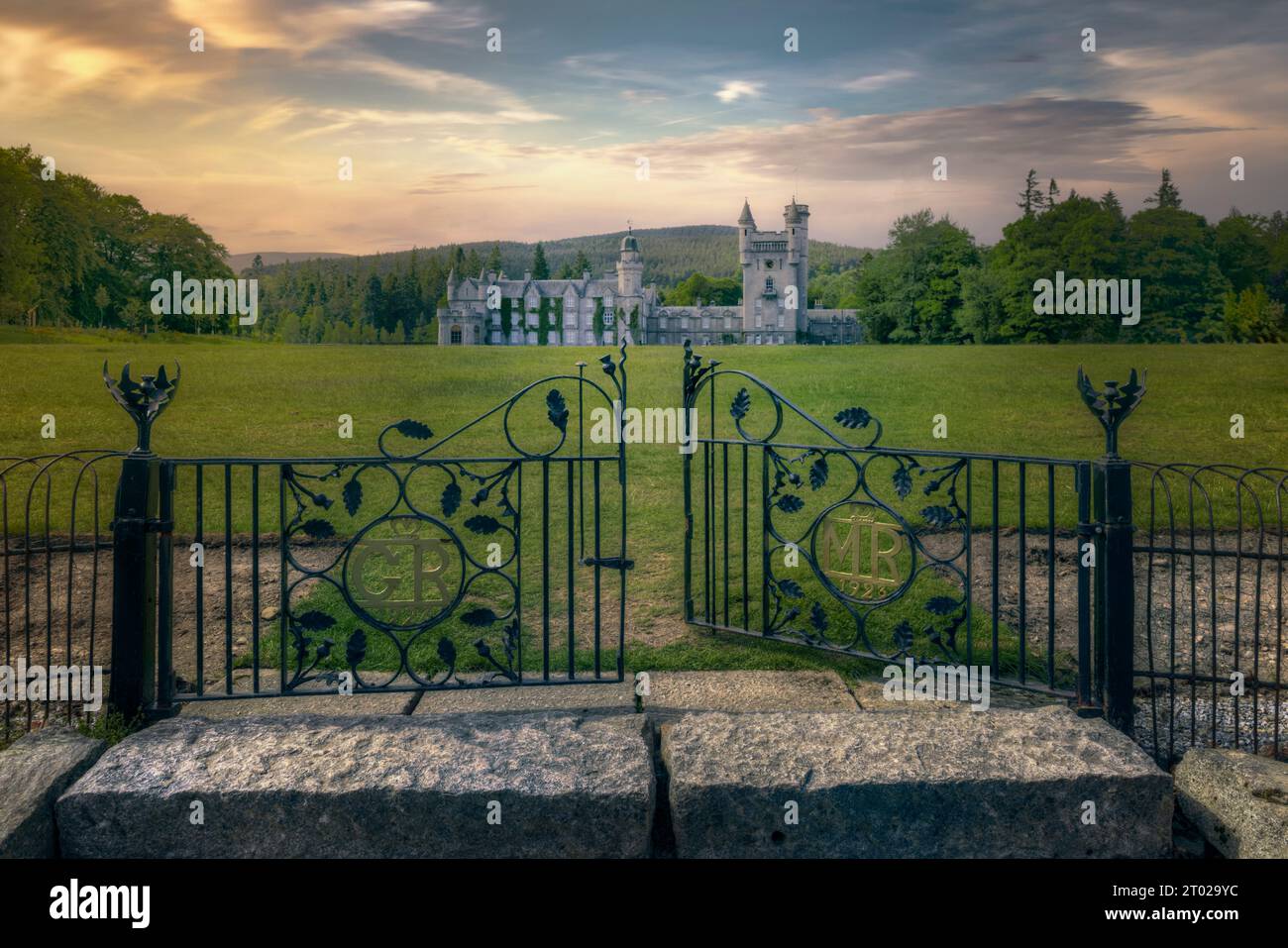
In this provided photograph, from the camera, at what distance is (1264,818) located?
4152 millimetres

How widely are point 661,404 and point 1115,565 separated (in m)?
19.9

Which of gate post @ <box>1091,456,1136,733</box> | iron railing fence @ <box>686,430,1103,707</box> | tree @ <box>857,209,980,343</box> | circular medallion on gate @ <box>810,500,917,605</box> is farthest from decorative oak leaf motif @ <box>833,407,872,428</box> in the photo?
tree @ <box>857,209,980,343</box>

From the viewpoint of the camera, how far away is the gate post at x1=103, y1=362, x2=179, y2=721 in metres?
4.98

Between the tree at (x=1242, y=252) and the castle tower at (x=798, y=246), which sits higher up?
the castle tower at (x=798, y=246)

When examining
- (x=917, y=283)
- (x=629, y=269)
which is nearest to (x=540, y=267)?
(x=629, y=269)

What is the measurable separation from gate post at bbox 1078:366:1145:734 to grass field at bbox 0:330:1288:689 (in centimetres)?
201

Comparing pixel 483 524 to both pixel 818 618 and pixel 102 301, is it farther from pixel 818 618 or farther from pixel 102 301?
pixel 102 301

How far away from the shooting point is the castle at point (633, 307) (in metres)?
111

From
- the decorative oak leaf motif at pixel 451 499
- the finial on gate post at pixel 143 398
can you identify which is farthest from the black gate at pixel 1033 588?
the finial on gate post at pixel 143 398

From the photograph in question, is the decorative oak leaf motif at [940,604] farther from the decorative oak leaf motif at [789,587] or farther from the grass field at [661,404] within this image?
the grass field at [661,404]

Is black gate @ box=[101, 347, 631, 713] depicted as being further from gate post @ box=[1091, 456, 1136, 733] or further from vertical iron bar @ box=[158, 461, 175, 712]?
gate post @ box=[1091, 456, 1136, 733]

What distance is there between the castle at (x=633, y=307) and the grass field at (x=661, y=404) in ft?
244

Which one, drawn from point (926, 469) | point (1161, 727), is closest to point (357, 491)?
point (926, 469)

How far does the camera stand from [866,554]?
6.05 m
